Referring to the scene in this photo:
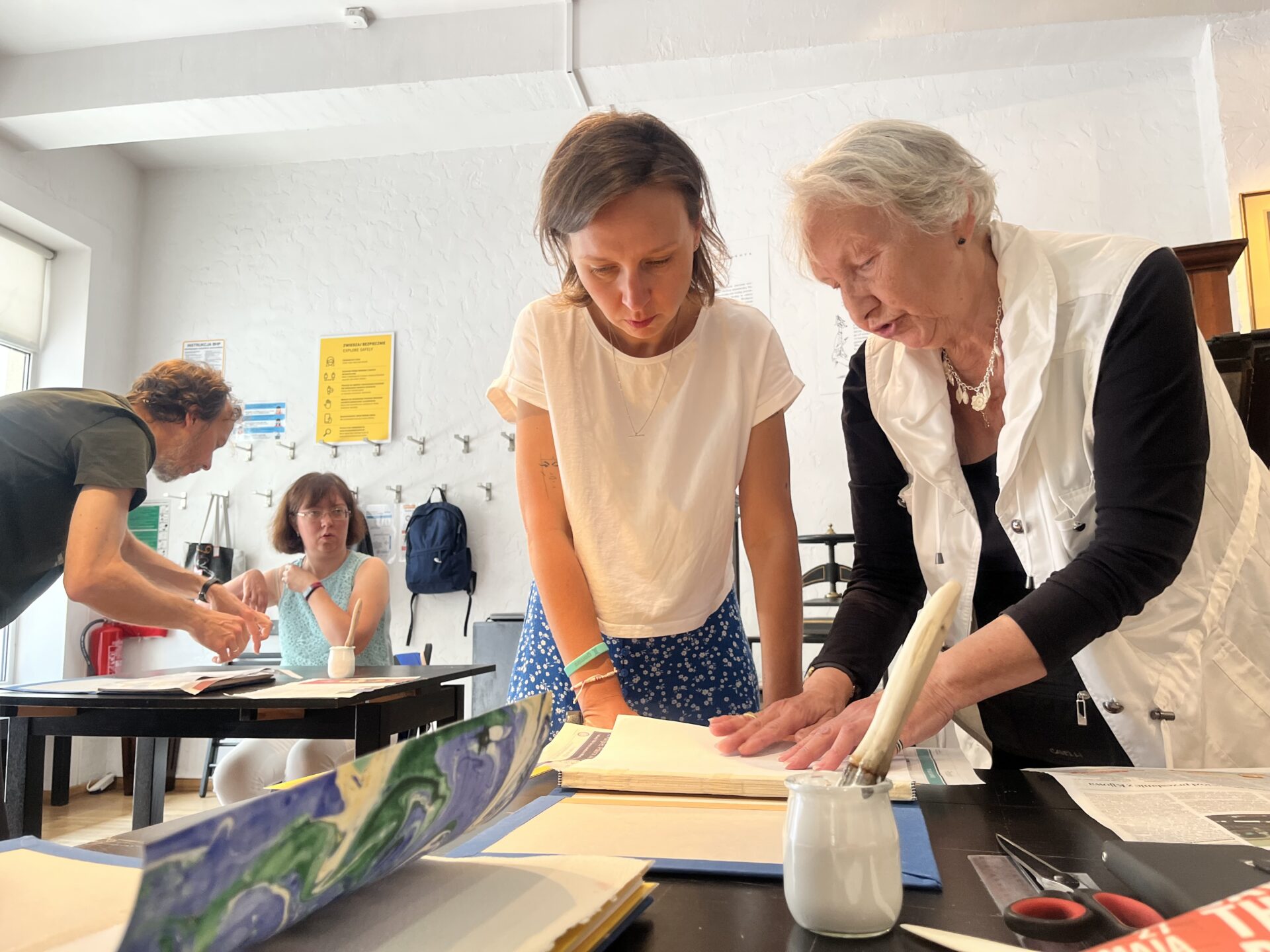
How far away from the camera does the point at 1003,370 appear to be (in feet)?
4.25

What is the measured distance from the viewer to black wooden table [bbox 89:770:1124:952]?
0.49 metres

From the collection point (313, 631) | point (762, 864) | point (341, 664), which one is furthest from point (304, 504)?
point (762, 864)

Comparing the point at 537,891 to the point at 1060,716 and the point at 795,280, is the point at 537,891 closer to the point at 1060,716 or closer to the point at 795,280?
the point at 1060,716

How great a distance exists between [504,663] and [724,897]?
132 inches

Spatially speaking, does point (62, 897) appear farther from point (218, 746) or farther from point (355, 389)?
point (355, 389)

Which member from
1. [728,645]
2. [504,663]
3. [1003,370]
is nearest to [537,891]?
[728,645]

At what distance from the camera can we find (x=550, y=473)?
1398 mm

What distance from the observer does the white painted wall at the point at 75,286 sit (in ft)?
15.2

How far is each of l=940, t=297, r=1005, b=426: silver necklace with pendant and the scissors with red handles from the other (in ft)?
2.83

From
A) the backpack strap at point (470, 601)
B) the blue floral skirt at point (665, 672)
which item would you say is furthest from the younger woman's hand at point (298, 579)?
the blue floral skirt at point (665, 672)

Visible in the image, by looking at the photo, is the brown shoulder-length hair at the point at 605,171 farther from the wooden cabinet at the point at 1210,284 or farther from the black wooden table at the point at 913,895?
the wooden cabinet at the point at 1210,284

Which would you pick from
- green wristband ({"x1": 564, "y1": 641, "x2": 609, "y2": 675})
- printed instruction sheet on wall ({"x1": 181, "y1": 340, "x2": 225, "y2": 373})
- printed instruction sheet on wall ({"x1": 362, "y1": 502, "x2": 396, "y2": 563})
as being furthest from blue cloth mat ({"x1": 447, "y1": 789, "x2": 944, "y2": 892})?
printed instruction sheet on wall ({"x1": 181, "y1": 340, "x2": 225, "y2": 373})

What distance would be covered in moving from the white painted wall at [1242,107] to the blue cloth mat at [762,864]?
341 cm

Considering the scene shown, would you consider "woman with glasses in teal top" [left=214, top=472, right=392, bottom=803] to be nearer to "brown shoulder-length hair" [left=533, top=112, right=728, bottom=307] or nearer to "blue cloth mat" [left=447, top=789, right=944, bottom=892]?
"brown shoulder-length hair" [left=533, top=112, right=728, bottom=307]
